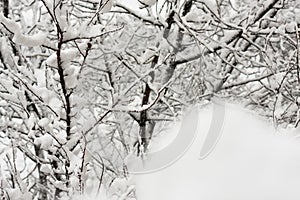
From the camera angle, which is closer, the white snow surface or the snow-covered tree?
the white snow surface

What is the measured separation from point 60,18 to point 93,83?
7.12 feet

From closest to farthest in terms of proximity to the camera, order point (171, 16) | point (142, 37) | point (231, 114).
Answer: point (231, 114) → point (171, 16) → point (142, 37)

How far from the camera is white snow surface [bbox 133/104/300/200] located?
2.99 ft

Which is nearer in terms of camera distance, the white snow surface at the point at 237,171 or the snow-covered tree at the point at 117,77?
the white snow surface at the point at 237,171

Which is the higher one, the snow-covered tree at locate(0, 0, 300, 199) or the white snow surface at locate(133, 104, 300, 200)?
the snow-covered tree at locate(0, 0, 300, 199)

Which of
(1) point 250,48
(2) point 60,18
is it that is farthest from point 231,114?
(1) point 250,48

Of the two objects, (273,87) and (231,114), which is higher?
(273,87)

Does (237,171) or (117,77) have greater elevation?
(117,77)

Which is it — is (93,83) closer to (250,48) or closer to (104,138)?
(104,138)

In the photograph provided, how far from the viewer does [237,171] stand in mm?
982

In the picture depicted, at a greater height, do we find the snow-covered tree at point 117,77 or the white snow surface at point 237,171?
the snow-covered tree at point 117,77

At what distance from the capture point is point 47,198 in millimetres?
3154

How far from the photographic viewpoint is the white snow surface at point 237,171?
2.99 feet

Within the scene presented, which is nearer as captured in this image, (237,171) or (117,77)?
(237,171)
